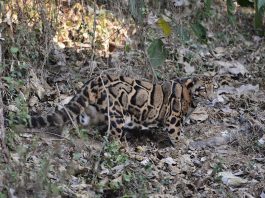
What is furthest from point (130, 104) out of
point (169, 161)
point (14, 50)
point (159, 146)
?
point (14, 50)

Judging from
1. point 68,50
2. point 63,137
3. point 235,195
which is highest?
point 68,50

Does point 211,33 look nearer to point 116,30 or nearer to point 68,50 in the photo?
point 116,30

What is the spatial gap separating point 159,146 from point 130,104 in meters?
0.77

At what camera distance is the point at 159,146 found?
8.65 meters

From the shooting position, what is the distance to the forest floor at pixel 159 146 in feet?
20.3

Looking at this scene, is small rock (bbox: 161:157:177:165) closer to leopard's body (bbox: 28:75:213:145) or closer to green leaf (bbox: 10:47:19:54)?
leopard's body (bbox: 28:75:213:145)

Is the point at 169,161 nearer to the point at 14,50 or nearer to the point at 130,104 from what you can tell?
the point at 130,104

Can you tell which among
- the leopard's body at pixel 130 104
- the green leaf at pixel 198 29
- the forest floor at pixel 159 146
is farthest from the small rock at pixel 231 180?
the green leaf at pixel 198 29

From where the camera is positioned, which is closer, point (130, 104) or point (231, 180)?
point (231, 180)

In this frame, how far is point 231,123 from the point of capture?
9.38 m

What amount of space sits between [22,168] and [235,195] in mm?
2478

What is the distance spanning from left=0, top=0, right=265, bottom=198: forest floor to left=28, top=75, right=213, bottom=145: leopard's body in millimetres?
195

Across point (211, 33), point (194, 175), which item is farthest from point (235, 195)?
point (211, 33)

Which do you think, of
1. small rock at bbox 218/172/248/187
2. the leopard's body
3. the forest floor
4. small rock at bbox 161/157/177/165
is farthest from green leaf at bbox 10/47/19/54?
small rock at bbox 218/172/248/187
